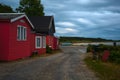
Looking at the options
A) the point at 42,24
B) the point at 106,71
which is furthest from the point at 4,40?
the point at 42,24

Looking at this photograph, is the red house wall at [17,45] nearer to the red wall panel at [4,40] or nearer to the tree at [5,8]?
the red wall panel at [4,40]

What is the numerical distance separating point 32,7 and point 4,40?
153 feet

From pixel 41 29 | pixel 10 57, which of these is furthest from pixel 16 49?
pixel 41 29

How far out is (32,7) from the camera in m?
69.6

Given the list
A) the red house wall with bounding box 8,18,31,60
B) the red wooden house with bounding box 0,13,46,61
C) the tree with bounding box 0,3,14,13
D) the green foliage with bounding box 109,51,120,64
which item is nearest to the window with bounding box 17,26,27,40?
the red wooden house with bounding box 0,13,46,61

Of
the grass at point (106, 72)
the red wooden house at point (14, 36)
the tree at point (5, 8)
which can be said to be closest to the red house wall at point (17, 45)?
the red wooden house at point (14, 36)

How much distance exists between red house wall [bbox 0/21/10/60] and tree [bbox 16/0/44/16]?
45.0 meters

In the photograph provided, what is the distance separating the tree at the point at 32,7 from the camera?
6862cm

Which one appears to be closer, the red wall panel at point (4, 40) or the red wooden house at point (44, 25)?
the red wall panel at point (4, 40)

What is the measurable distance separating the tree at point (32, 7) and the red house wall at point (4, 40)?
45.0 metres

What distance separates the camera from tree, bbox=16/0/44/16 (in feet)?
225

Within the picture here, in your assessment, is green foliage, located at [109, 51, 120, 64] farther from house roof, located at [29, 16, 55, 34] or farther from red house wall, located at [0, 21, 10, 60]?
house roof, located at [29, 16, 55, 34]

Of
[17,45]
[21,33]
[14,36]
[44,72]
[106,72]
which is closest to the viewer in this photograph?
[44,72]

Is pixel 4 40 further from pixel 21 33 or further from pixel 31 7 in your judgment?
pixel 31 7
